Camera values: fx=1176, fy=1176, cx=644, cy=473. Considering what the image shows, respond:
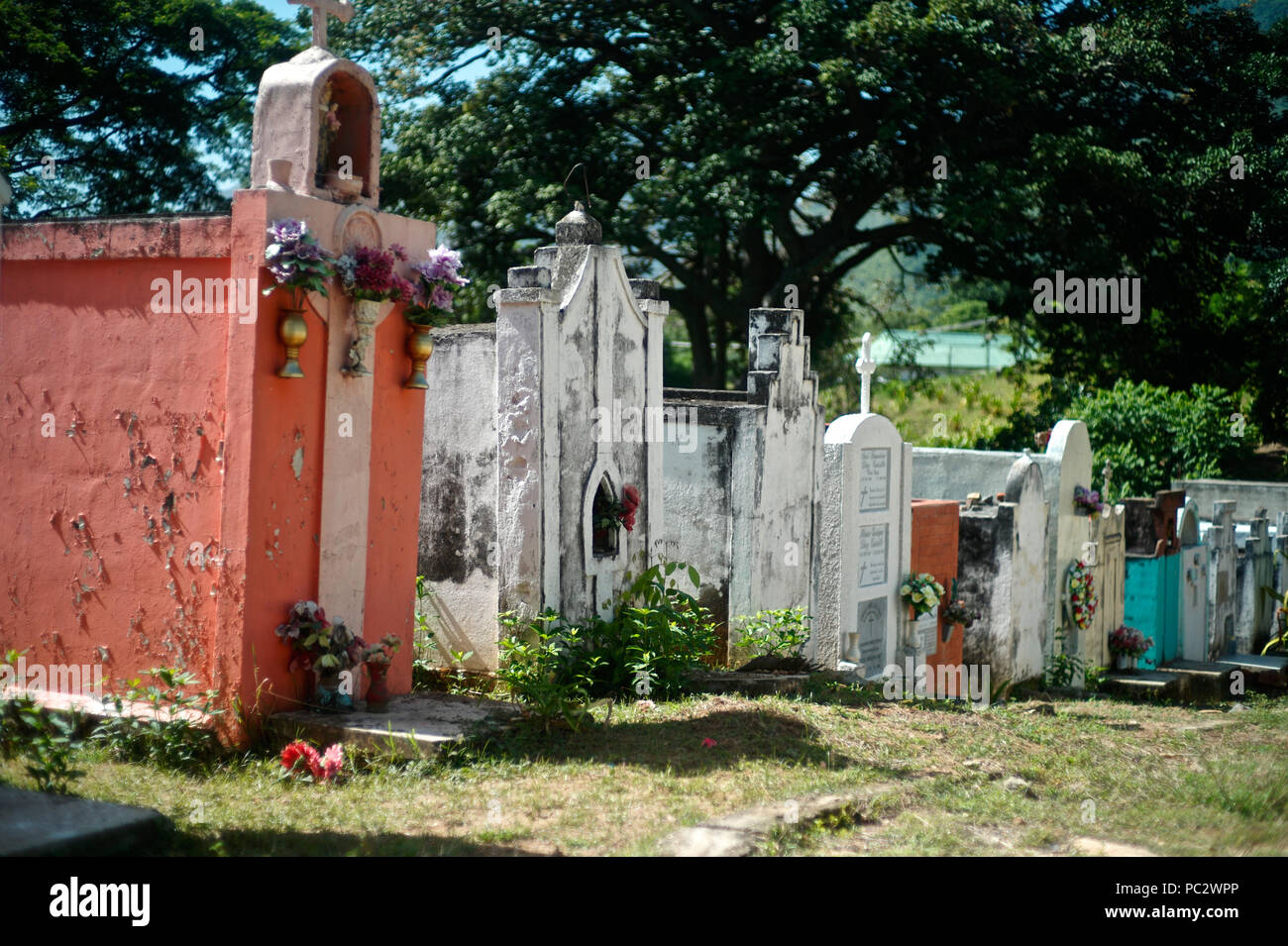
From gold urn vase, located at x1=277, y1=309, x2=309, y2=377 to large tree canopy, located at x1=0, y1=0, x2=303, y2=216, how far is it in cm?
1675

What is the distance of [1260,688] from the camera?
1512cm

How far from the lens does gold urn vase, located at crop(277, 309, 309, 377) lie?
5871 millimetres

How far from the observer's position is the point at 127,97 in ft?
71.3

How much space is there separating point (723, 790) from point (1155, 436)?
55.7 ft

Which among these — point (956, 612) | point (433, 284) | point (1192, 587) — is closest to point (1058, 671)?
point (956, 612)

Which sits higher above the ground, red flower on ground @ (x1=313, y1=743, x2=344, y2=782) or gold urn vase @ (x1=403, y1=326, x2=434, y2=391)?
gold urn vase @ (x1=403, y1=326, x2=434, y2=391)

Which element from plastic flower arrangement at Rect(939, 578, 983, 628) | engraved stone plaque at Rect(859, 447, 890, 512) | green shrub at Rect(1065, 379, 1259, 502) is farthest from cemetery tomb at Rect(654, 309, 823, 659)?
green shrub at Rect(1065, 379, 1259, 502)

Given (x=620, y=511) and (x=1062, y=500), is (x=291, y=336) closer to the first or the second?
(x=620, y=511)

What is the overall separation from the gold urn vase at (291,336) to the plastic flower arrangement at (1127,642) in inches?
451

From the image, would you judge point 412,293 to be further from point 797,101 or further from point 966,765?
point 797,101

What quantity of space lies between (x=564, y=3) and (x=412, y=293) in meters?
17.1

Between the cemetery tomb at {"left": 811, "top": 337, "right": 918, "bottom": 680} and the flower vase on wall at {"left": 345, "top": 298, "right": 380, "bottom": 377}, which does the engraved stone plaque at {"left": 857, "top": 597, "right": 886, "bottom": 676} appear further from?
the flower vase on wall at {"left": 345, "top": 298, "right": 380, "bottom": 377}
